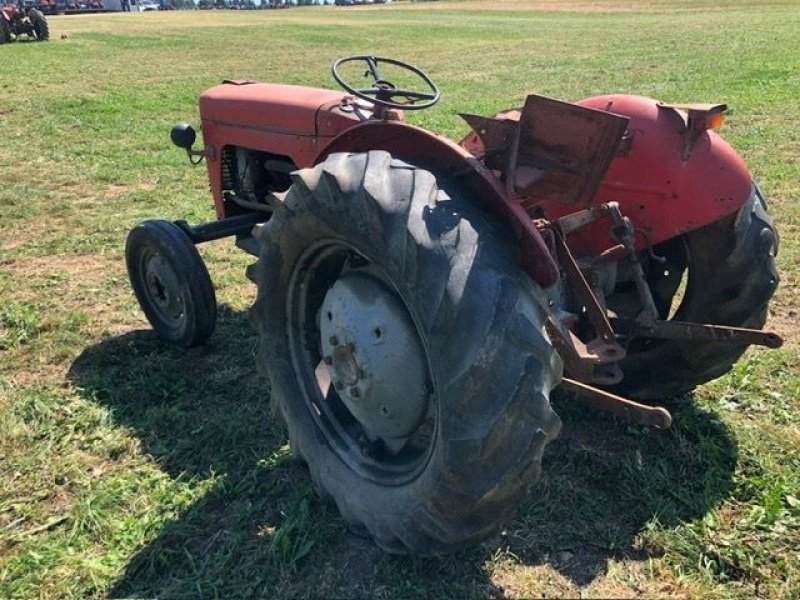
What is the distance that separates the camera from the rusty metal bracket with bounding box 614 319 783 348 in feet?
8.30

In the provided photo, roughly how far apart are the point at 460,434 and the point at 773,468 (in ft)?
5.23

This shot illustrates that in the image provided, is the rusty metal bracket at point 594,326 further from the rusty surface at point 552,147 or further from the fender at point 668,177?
the fender at point 668,177

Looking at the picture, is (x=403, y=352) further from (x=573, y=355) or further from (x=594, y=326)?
(x=594, y=326)

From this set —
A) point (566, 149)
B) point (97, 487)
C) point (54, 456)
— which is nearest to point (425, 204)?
point (566, 149)

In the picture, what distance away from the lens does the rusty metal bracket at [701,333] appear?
2.53m

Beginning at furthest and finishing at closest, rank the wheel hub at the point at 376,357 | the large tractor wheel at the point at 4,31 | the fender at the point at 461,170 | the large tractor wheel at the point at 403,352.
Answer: the large tractor wheel at the point at 4,31, the wheel hub at the point at 376,357, the fender at the point at 461,170, the large tractor wheel at the point at 403,352

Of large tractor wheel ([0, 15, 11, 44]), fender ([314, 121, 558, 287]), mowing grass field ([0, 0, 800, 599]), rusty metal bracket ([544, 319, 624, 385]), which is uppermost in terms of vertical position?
fender ([314, 121, 558, 287])

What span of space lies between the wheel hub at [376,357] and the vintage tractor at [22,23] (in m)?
24.4

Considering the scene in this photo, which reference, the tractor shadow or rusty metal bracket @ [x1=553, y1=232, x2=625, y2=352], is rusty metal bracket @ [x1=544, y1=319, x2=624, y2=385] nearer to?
rusty metal bracket @ [x1=553, y1=232, x2=625, y2=352]

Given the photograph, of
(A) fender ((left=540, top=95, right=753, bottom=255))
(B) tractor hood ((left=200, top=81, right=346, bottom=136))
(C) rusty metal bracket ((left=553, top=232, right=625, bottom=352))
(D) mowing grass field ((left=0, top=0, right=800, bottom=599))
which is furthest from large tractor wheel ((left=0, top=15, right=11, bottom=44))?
(C) rusty metal bracket ((left=553, top=232, right=625, bottom=352))

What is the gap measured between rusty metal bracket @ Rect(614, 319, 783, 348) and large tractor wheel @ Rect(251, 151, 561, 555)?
86 centimetres

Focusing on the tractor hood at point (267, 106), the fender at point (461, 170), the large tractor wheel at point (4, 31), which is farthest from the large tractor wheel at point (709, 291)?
the large tractor wheel at point (4, 31)

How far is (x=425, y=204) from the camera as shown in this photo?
2.02 meters

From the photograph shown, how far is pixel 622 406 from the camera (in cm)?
226
